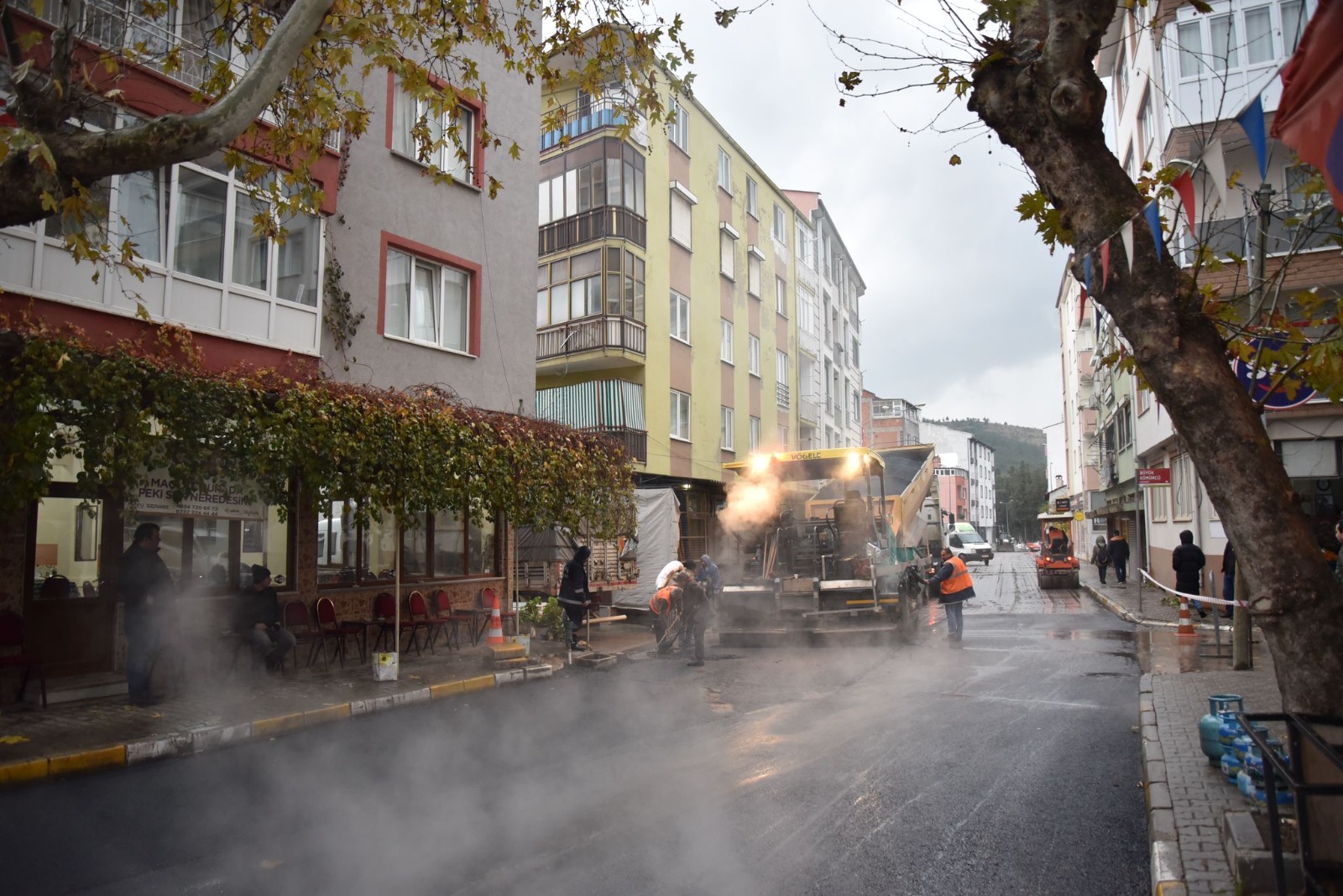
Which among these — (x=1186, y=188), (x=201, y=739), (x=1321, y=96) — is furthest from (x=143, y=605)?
(x=1321, y=96)

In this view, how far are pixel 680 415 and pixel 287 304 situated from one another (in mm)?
14890

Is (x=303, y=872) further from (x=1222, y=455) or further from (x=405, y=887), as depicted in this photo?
(x=1222, y=455)

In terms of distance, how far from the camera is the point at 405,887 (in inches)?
168

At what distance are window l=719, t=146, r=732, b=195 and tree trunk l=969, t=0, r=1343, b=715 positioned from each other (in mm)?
25030

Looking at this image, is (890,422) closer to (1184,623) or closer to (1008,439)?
(1184,623)

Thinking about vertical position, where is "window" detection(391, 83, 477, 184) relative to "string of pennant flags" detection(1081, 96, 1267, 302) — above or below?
above

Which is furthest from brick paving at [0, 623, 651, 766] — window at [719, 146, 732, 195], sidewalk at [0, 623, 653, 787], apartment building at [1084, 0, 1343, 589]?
window at [719, 146, 732, 195]

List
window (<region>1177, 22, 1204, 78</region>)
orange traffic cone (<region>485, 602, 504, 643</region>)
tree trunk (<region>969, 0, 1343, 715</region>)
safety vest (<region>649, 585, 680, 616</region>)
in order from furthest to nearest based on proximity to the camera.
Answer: window (<region>1177, 22, 1204, 78</region>), safety vest (<region>649, 585, 680, 616</region>), orange traffic cone (<region>485, 602, 504, 643</region>), tree trunk (<region>969, 0, 1343, 715</region>)

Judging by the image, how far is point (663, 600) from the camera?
13.8 meters

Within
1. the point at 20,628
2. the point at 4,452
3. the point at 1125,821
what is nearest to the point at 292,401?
the point at 4,452

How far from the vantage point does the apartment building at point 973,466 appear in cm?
10100

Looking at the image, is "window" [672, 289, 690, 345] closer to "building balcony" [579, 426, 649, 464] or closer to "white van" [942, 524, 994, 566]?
"building balcony" [579, 426, 649, 464]

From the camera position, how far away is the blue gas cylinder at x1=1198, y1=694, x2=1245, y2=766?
19.5 ft

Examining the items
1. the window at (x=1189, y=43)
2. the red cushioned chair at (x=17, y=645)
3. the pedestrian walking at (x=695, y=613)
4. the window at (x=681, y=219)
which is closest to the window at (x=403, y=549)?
the red cushioned chair at (x=17, y=645)
